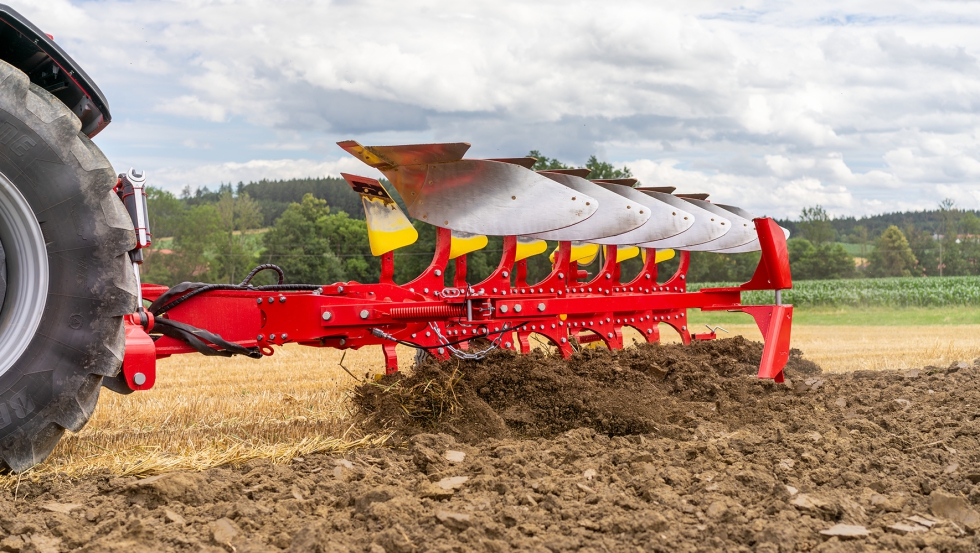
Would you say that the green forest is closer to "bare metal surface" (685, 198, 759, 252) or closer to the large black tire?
"bare metal surface" (685, 198, 759, 252)

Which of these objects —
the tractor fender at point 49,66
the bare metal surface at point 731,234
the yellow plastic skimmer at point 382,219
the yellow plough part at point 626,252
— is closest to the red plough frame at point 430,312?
the yellow plastic skimmer at point 382,219

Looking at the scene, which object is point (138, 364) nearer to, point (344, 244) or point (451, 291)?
point (451, 291)

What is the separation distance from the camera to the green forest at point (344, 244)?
27.8 meters

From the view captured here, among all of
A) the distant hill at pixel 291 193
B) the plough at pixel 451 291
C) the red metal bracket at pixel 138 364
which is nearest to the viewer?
the red metal bracket at pixel 138 364

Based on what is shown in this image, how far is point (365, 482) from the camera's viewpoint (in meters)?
3.16

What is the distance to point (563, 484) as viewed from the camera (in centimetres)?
309

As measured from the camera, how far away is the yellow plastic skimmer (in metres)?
4.82

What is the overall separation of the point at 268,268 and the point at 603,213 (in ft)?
8.13

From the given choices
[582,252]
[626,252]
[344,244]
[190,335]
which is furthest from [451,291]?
[344,244]

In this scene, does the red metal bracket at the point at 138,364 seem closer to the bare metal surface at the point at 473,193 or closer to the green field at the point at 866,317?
the bare metal surface at the point at 473,193

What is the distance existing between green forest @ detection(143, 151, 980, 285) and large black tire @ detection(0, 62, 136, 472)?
1733cm

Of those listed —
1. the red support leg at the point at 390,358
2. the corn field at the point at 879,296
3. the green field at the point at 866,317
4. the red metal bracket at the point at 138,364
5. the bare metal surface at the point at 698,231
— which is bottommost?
the green field at the point at 866,317

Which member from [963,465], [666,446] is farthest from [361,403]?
[963,465]

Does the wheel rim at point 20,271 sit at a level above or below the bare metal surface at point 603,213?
below
